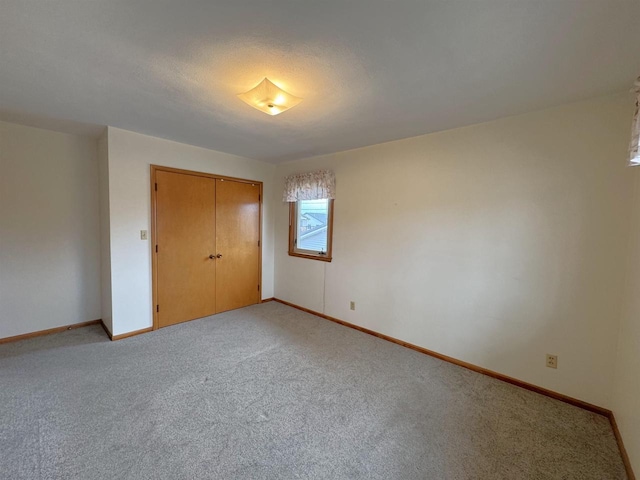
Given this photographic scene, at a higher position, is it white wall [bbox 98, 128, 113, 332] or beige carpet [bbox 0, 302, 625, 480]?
white wall [bbox 98, 128, 113, 332]

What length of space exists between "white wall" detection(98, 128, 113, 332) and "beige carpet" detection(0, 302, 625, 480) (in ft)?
1.74

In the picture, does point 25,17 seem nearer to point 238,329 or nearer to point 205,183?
point 205,183

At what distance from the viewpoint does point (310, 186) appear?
3.73 meters

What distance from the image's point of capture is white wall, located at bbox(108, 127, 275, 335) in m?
2.84

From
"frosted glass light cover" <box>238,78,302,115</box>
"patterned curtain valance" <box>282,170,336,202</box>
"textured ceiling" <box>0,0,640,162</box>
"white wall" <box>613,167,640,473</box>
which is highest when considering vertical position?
"textured ceiling" <box>0,0,640,162</box>

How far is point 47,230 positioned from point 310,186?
125 inches

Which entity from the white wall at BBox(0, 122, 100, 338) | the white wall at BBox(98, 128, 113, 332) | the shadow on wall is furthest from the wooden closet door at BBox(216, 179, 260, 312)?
the white wall at BBox(0, 122, 100, 338)

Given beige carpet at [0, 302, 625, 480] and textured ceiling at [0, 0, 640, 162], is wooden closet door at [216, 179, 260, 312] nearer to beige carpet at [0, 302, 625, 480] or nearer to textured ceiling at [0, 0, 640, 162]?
beige carpet at [0, 302, 625, 480]

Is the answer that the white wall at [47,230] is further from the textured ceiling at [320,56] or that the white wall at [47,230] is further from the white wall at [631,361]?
the white wall at [631,361]

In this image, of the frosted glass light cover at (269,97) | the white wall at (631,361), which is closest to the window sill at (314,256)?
the frosted glass light cover at (269,97)

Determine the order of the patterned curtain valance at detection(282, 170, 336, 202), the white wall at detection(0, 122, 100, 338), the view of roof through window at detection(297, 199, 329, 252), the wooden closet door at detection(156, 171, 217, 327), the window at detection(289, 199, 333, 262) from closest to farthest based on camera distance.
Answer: the white wall at detection(0, 122, 100, 338) < the wooden closet door at detection(156, 171, 217, 327) < the patterned curtain valance at detection(282, 170, 336, 202) < the window at detection(289, 199, 333, 262) < the view of roof through window at detection(297, 199, 329, 252)

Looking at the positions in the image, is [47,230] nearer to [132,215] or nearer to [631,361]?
[132,215]

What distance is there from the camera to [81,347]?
2.70 metres

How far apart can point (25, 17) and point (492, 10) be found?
2154 millimetres
